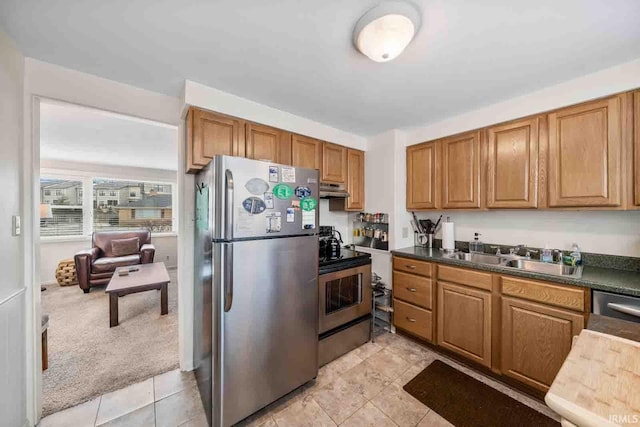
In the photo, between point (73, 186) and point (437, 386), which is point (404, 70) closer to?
point (437, 386)

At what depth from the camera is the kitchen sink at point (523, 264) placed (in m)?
1.78

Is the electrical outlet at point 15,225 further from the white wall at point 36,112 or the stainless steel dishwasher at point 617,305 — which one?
the stainless steel dishwasher at point 617,305

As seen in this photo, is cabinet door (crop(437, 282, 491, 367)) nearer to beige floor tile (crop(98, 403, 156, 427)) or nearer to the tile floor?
the tile floor

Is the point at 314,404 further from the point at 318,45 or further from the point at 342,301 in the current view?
the point at 318,45

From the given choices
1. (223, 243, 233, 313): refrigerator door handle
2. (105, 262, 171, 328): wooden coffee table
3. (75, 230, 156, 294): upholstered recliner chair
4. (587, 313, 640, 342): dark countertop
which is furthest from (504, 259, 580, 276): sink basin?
(75, 230, 156, 294): upholstered recliner chair

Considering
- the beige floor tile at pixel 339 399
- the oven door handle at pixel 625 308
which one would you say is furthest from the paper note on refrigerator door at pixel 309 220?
the oven door handle at pixel 625 308

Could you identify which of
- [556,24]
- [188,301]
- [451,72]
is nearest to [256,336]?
[188,301]

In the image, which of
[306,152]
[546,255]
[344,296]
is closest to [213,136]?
[306,152]

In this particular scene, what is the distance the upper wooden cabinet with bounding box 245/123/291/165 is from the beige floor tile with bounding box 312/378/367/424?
77.3 inches

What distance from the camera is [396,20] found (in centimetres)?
113

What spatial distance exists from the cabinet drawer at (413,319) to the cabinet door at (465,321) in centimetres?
11

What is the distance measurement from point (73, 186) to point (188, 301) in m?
4.71

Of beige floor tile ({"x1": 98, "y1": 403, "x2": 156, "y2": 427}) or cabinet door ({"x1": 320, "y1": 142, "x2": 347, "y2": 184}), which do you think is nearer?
beige floor tile ({"x1": 98, "y1": 403, "x2": 156, "y2": 427})

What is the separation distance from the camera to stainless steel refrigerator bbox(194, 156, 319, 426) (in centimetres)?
138
